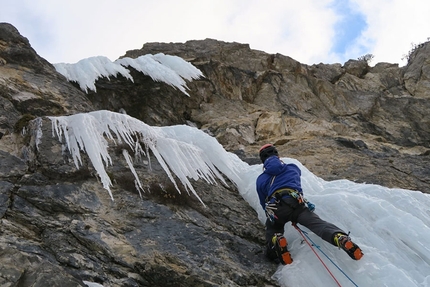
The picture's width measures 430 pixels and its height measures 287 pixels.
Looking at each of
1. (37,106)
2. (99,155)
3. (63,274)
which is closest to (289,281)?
(63,274)

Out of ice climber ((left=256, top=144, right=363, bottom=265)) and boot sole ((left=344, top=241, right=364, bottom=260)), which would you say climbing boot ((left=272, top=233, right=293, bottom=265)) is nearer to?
ice climber ((left=256, top=144, right=363, bottom=265))

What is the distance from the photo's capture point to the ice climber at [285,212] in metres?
4.43

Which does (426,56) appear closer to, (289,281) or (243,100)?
(243,100)

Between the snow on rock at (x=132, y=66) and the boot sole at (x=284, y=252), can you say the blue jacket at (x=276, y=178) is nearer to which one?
the boot sole at (x=284, y=252)

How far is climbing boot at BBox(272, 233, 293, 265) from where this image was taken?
15.5ft

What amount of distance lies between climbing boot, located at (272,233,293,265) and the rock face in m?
0.24

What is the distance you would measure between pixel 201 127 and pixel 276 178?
7606 mm

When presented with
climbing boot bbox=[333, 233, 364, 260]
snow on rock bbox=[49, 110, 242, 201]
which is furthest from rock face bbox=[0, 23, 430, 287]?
climbing boot bbox=[333, 233, 364, 260]

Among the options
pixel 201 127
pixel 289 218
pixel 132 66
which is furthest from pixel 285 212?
pixel 132 66

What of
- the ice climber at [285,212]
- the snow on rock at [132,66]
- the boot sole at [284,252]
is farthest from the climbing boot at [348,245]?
the snow on rock at [132,66]

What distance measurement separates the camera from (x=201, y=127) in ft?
42.1

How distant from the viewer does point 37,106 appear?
8305 millimetres

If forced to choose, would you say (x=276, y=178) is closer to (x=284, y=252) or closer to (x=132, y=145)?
(x=284, y=252)

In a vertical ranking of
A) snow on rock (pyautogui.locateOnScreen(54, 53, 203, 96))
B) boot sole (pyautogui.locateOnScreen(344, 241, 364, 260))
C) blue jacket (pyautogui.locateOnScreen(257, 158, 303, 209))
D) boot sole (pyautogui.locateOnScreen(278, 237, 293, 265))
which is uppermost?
snow on rock (pyautogui.locateOnScreen(54, 53, 203, 96))
